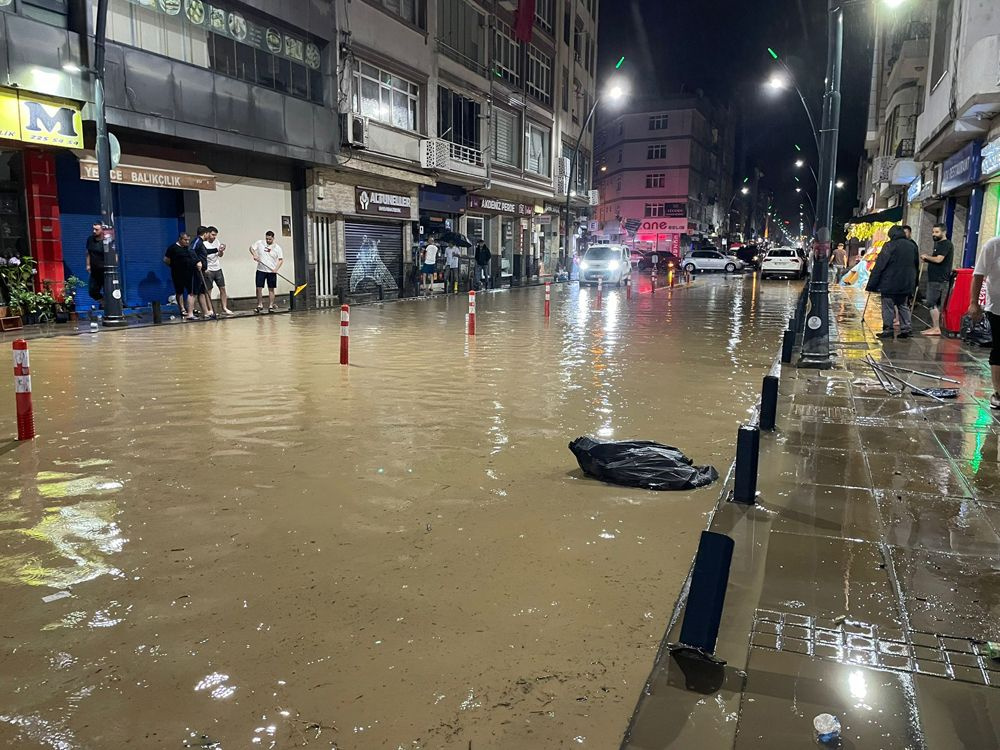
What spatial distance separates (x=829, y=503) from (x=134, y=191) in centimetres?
1849

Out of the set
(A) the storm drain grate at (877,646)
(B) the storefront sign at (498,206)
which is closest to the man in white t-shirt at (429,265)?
(B) the storefront sign at (498,206)

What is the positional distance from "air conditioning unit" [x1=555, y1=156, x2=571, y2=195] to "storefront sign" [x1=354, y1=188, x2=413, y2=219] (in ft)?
49.1

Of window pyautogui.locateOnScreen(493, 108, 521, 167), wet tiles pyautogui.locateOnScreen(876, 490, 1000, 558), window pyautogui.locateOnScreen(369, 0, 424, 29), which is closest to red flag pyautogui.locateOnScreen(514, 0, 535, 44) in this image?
window pyautogui.locateOnScreen(493, 108, 521, 167)

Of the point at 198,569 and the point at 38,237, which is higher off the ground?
the point at 38,237

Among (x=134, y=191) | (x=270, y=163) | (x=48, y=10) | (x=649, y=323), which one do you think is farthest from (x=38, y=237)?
(x=649, y=323)

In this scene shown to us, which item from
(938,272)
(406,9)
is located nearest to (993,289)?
(938,272)

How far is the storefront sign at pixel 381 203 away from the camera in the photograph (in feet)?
84.4

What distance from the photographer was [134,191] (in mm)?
18750

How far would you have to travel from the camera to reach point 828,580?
12.9 ft

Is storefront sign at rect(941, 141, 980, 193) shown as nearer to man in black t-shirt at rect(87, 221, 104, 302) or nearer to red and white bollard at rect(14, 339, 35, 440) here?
red and white bollard at rect(14, 339, 35, 440)

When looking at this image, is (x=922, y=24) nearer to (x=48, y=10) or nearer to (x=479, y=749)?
(x=48, y=10)

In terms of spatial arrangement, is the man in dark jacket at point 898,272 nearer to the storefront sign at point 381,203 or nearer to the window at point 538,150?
the storefront sign at point 381,203

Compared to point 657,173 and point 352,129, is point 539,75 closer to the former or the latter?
point 352,129

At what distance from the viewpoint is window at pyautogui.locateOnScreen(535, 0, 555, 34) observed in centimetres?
3788
